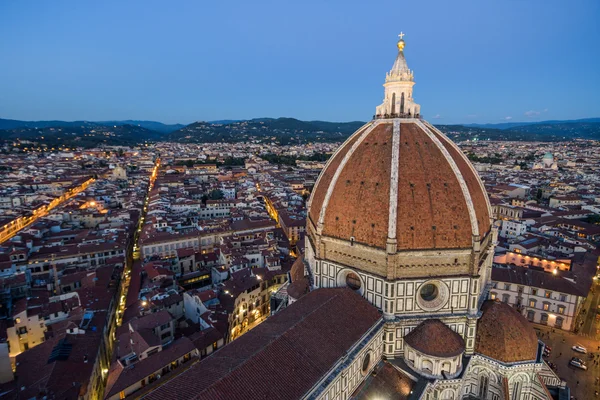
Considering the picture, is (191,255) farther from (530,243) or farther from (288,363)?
(530,243)

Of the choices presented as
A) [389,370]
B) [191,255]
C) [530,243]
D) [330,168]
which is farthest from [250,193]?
[389,370]

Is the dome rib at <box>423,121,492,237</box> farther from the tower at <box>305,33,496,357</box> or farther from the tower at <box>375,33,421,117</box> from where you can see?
the tower at <box>375,33,421,117</box>

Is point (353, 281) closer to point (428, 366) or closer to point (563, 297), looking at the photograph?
point (428, 366)

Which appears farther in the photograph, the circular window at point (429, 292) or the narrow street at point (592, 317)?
the narrow street at point (592, 317)

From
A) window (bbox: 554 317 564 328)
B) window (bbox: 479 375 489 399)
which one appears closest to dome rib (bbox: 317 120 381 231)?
window (bbox: 479 375 489 399)

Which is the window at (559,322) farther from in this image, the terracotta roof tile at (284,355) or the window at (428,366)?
the terracotta roof tile at (284,355)

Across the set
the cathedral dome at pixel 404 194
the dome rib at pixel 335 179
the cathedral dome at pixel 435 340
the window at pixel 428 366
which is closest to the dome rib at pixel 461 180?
the cathedral dome at pixel 404 194

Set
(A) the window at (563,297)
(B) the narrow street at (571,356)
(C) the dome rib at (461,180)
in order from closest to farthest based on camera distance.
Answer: (C) the dome rib at (461,180)
(B) the narrow street at (571,356)
(A) the window at (563,297)
